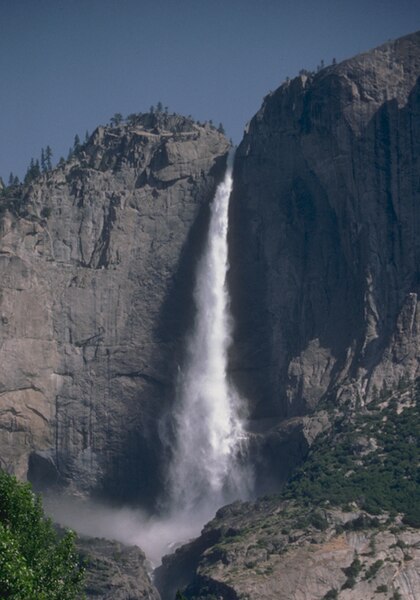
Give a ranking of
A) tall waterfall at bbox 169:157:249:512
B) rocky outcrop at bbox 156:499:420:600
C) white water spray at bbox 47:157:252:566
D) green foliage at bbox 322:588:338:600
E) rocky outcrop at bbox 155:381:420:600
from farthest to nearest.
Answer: tall waterfall at bbox 169:157:249:512 < white water spray at bbox 47:157:252:566 < rocky outcrop at bbox 155:381:420:600 < rocky outcrop at bbox 156:499:420:600 < green foliage at bbox 322:588:338:600

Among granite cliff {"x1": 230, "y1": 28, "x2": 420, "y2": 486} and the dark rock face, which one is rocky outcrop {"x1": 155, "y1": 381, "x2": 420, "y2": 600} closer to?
granite cliff {"x1": 230, "y1": 28, "x2": 420, "y2": 486}

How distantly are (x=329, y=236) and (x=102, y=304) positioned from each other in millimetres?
16448

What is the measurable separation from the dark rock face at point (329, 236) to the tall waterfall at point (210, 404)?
108cm

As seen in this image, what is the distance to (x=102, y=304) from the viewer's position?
4023 inches

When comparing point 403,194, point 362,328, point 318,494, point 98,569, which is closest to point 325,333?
point 362,328

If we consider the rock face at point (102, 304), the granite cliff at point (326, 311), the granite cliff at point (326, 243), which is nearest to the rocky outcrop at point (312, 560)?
the granite cliff at point (326, 311)

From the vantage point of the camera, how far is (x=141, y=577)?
84.0m

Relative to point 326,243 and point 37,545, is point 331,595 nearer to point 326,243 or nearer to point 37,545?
point 37,545

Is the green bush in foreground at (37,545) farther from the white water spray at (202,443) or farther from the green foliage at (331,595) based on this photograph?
the white water spray at (202,443)

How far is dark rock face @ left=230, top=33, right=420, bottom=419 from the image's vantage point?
94500 millimetres

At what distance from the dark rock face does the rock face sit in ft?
14.6

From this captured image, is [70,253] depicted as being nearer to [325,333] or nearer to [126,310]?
[126,310]

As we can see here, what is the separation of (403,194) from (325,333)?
1048cm

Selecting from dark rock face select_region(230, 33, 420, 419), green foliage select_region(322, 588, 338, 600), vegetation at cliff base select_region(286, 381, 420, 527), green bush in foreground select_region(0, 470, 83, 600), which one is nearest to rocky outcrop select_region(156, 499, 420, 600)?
green foliage select_region(322, 588, 338, 600)
